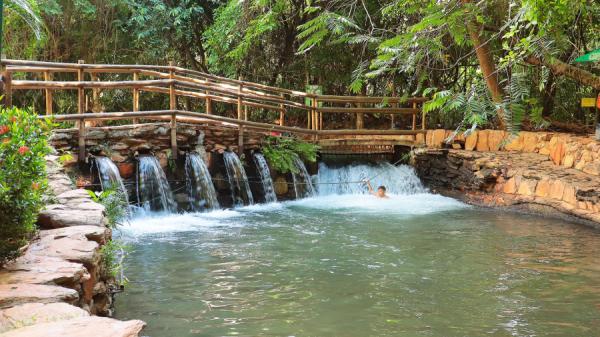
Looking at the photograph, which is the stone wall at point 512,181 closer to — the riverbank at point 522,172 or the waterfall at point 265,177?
the riverbank at point 522,172

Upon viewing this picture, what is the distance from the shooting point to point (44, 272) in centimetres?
347

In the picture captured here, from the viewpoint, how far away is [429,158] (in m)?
12.3

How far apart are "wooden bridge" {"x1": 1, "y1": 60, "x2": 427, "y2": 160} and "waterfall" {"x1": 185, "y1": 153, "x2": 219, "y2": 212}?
0.46 meters

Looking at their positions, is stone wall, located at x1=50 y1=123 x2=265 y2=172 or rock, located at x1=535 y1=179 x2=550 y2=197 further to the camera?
rock, located at x1=535 y1=179 x2=550 y2=197

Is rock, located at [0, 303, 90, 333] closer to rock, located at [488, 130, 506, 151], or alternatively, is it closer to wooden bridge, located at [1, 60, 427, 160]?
wooden bridge, located at [1, 60, 427, 160]

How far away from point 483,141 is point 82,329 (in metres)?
10.3

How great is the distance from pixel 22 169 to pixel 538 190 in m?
8.29

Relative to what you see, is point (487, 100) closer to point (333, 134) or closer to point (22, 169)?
point (22, 169)

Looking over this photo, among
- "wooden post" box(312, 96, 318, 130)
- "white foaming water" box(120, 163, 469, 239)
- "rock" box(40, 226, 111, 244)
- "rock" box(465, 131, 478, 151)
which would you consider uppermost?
"wooden post" box(312, 96, 318, 130)

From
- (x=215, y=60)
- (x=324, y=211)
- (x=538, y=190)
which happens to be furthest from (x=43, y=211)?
(x=215, y=60)

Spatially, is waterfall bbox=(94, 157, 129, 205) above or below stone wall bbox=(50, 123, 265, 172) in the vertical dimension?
below

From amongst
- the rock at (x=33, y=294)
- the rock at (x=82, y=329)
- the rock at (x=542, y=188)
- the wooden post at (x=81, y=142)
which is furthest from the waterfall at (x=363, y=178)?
the rock at (x=82, y=329)

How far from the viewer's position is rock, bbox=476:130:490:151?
→ 38.1ft

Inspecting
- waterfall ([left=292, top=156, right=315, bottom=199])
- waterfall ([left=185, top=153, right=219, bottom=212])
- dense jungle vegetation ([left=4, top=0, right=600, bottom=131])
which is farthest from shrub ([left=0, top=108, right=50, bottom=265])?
waterfall ([left=292, top=156, right=315, bottom=199])
